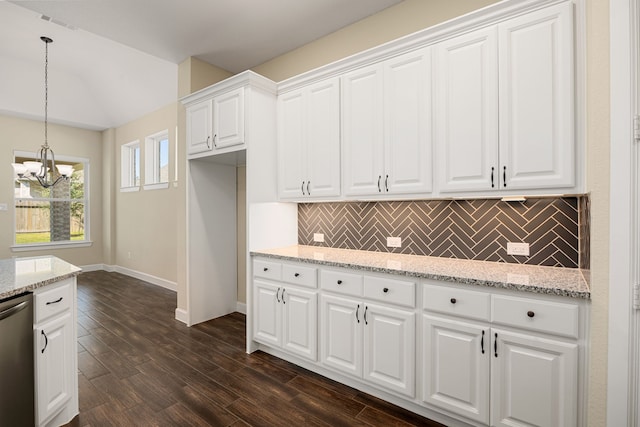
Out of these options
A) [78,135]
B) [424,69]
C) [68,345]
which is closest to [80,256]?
[78,135]

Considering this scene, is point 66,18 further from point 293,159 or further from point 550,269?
point 550,269

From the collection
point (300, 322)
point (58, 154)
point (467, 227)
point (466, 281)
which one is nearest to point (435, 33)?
point (467, 227)

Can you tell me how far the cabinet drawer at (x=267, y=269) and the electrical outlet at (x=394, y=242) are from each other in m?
1.01

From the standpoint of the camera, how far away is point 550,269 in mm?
2010

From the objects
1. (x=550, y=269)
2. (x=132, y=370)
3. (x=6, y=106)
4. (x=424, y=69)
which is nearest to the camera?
(x=550, y=269)

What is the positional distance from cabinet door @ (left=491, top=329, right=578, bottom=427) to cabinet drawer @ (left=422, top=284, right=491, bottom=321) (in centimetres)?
13

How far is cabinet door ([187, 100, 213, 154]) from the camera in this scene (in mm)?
3352

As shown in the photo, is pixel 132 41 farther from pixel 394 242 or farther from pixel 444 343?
pixel 444 343

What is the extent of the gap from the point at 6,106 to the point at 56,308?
566 cm

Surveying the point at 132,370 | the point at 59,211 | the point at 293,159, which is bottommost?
the point at 132,370

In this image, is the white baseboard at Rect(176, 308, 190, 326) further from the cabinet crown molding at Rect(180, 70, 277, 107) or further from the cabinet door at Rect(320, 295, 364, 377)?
the cabinet crown molding at Rect(180, 70, 277, 107)

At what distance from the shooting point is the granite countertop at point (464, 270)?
162 cm

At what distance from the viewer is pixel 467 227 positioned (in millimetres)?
2381

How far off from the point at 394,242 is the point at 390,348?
0.94m
